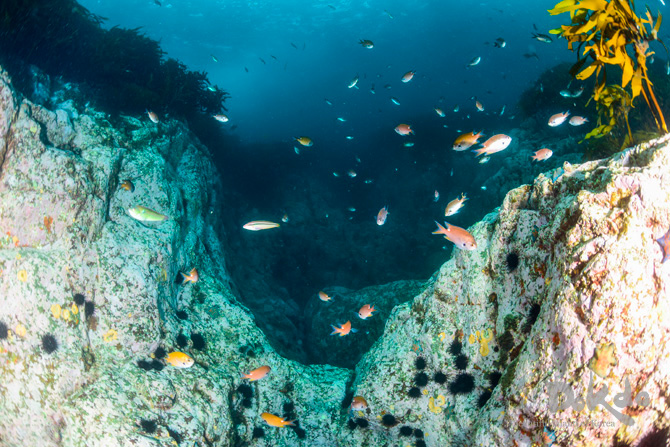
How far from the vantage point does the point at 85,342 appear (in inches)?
213

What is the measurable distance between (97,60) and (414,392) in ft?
39.3

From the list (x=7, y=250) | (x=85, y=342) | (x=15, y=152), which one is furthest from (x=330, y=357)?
(x=15, y=152)

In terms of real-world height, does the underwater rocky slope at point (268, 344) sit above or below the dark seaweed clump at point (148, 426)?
above

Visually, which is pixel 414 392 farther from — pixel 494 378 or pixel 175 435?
pixel 175 435

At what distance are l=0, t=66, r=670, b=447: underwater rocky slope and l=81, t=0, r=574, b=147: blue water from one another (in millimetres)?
18053

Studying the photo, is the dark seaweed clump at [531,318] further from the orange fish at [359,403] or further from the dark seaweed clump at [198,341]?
the dark seaweed clump at [198,341]

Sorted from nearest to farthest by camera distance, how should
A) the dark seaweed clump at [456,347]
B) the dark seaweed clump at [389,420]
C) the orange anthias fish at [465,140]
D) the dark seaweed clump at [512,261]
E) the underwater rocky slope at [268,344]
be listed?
the underwater rocky slope at [268,344] < the dark seaweed clump at [512,261] < the dark seaweed clump at [456,347] < the dark seaweed clump at [389,420] < the orange anthias fish at [465,140]

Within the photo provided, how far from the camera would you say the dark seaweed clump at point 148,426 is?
4.96 m

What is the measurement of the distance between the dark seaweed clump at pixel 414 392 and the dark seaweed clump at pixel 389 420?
0.52 meters

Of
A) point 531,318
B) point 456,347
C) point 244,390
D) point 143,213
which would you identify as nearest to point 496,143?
point 531,318

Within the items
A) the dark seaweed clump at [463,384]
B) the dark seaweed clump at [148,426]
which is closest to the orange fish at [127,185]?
the dark seaweed clump at [148,426]

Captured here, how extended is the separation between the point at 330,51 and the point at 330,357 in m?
56.9

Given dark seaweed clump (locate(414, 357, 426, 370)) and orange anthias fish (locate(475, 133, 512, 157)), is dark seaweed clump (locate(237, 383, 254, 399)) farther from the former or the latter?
orange anthias fish (locate(475, 133, 512, 157))

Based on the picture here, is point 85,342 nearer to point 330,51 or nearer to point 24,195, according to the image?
point 24,195
